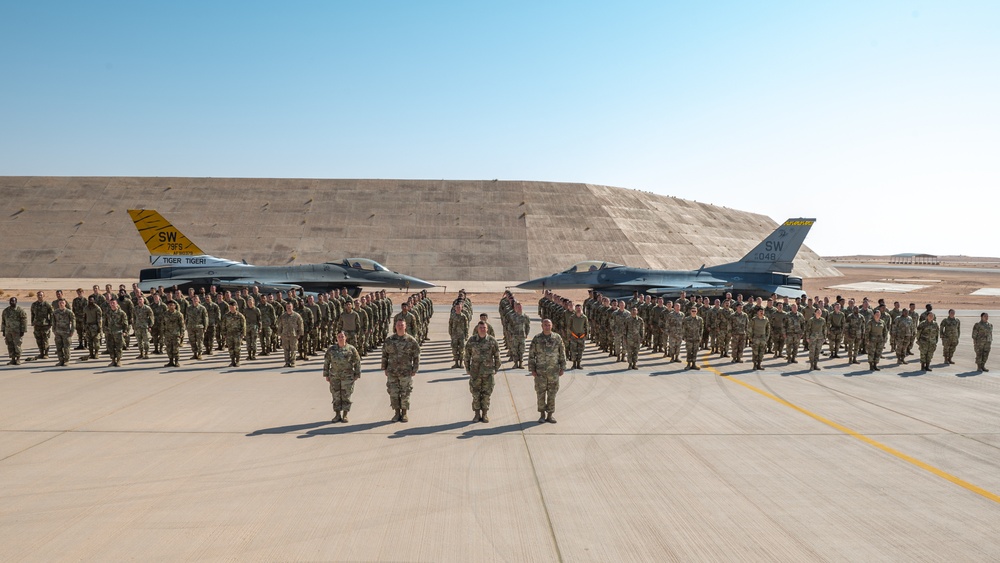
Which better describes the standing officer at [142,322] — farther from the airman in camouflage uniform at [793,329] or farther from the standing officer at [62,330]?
the airman in camouflage uniform at [793,329]

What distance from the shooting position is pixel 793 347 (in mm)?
15250

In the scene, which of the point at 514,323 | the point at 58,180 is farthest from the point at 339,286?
the point at 58,180

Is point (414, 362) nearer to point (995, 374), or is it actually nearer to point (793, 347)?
point (793, 347)

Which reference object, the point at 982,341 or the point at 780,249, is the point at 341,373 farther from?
the point at 780,249

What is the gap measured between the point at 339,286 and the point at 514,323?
47.6 ft

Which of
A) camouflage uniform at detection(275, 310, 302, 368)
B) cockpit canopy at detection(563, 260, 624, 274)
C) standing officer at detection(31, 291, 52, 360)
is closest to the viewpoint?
camouflage uniform at detection(275, 310, 302, 368)

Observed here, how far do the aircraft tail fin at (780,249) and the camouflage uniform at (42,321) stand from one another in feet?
81.3

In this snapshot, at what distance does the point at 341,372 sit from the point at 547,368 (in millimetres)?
2992

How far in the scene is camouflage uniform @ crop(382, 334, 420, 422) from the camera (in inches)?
347

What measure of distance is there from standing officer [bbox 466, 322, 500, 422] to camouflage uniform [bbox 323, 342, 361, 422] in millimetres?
1662

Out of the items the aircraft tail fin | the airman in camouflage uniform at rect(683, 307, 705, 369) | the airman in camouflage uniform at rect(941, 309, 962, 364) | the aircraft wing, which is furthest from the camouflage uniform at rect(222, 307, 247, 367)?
the aircraft tail fin

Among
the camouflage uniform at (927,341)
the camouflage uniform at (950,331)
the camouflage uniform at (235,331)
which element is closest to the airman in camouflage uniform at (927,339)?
the camouflage uniform at (927,341)

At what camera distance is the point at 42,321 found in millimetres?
14070

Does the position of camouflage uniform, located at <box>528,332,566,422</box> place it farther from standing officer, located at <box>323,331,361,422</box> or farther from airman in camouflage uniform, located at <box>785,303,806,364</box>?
airman in camouflage uniform, located at <box>785,303,806,364</box>
